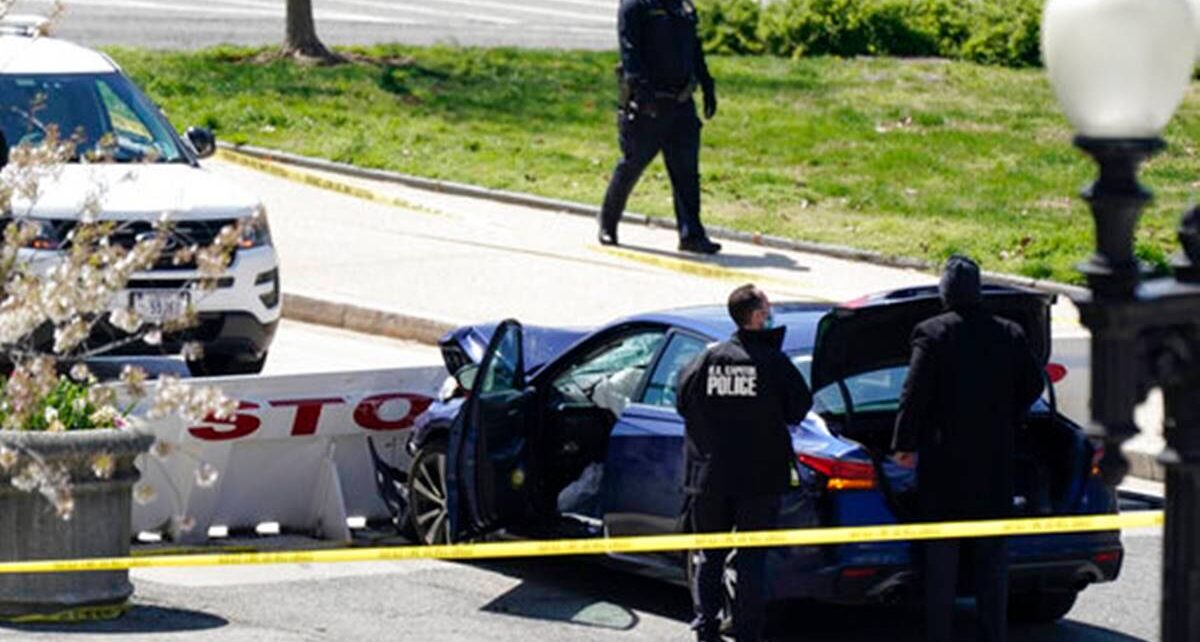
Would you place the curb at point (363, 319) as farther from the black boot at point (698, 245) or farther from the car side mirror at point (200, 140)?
the black boot at point (698, 245)

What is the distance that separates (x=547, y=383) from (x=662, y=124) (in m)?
7.51

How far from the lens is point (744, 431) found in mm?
10648

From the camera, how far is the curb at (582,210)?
19266 millimetres

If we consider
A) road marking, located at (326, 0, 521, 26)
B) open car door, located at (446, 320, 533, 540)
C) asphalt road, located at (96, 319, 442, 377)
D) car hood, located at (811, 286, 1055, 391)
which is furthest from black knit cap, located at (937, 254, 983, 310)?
road marking, located at (326, 0, 521, 26)

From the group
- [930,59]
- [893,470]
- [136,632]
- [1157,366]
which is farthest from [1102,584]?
[930,59]

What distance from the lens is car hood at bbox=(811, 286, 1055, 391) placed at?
11.2 metres

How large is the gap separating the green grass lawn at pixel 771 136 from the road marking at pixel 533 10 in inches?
297

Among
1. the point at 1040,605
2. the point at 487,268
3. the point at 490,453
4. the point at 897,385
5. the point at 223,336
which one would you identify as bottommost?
the point at 487,268

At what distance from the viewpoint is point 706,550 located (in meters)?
10.8

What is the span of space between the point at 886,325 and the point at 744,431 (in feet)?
3.28

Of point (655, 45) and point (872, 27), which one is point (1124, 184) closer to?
point (655, 45)

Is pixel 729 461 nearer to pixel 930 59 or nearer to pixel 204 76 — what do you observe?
pixel 204 76

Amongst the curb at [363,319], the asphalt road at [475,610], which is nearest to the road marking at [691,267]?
the curb at [363,319]

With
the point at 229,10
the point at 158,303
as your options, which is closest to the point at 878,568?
the point at 158,303
